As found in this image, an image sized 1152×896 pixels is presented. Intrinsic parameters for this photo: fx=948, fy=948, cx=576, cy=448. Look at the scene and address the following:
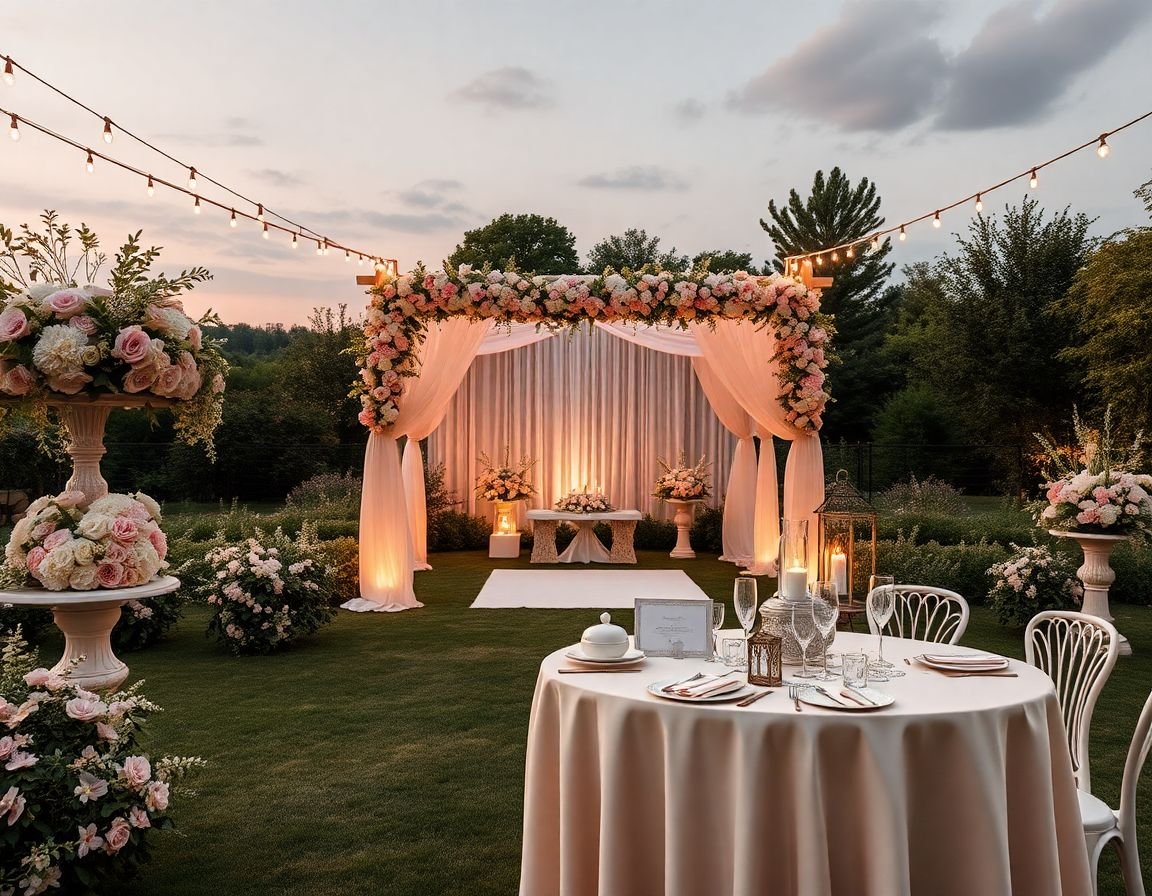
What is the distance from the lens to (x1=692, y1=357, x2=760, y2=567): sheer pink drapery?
1173cm

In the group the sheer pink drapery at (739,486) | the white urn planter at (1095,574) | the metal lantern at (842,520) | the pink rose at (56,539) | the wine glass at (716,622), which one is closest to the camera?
the wine glass at (716,622)

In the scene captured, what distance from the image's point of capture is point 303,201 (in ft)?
39.7

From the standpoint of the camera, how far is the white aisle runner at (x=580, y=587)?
8.81 m

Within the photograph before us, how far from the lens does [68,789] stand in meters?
2.88

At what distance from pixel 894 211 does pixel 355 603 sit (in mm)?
21732

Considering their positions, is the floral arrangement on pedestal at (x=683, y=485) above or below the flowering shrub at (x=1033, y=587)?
above

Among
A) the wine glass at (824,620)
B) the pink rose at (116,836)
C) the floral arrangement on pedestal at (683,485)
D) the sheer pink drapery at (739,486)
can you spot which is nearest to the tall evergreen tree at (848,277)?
the floral arrangement on pedestal at (683,485)

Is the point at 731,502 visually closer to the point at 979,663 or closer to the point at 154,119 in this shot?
the point at 154,119

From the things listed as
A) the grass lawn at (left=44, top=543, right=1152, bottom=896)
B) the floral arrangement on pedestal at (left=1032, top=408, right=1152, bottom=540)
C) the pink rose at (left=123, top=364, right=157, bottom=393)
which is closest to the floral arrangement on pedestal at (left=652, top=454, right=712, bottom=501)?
the grass lawn at (left=44, top=543, right=1152, bottom=896)

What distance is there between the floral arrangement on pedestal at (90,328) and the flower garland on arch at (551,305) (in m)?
4.60

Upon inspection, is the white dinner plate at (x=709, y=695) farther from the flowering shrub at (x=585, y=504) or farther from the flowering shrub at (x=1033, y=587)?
the flowering shrub at (x=585, y=504)

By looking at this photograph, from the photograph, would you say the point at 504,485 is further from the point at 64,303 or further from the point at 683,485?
the point at 64,303

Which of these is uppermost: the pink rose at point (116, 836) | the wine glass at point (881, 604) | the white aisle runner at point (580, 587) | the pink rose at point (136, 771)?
the wine glass at point (881, 604)

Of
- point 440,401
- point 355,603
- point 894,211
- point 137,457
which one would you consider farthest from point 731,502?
point 894,211
